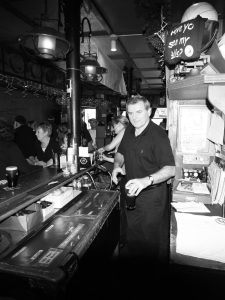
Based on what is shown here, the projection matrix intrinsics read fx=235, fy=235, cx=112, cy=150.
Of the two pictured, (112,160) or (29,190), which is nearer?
(29,190)

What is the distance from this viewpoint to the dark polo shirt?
2.41 metres

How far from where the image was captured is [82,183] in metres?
3.16

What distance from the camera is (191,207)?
2.21 meters

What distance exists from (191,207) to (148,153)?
0.68 meters

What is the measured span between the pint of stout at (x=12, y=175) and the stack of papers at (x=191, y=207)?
1.47 meters

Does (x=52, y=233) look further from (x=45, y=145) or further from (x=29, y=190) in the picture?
(x=45, y=145)

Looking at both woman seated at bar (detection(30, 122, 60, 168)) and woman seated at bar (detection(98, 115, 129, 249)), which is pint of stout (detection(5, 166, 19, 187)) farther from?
woman seated at bar (detection(30, 122, 60, 168))

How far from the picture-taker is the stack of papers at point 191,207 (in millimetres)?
2131

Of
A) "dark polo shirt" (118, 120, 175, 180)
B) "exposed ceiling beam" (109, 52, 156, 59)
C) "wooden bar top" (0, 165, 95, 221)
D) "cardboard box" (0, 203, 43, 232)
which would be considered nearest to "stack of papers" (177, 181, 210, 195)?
"dark polo shirt" (118, 120, 175, 180)

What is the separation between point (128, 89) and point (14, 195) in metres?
9.21

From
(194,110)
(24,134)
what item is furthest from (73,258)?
(24,134)

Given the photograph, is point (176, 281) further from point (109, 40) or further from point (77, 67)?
point (109, 40)

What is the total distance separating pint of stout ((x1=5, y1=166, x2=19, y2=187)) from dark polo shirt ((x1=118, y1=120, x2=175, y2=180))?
46.7 inches

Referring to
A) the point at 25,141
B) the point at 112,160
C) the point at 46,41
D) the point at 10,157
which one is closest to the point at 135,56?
the point at 25,141
